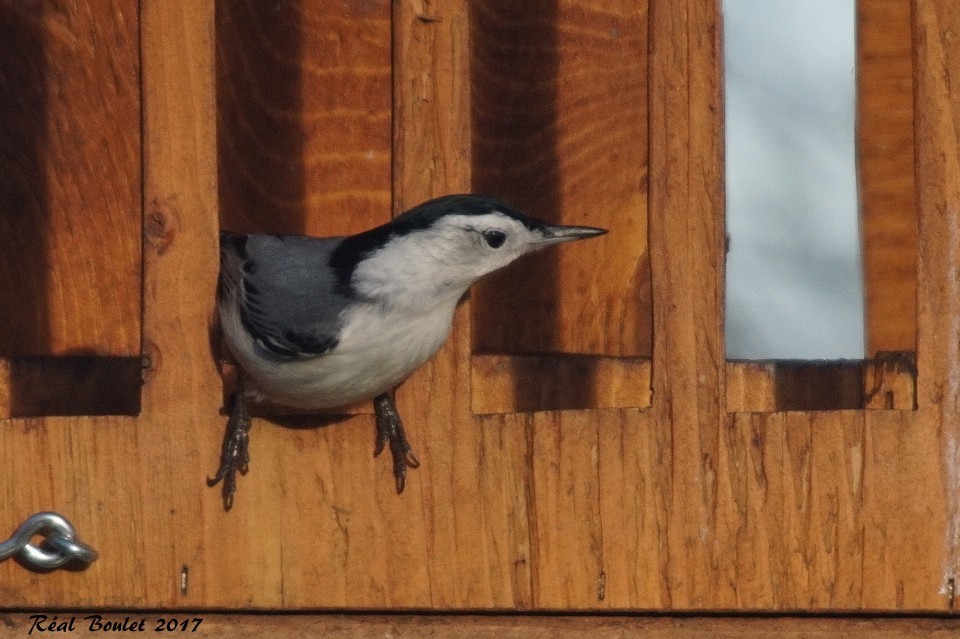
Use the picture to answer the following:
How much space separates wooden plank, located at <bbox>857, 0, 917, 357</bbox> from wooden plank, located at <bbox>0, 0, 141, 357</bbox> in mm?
1302

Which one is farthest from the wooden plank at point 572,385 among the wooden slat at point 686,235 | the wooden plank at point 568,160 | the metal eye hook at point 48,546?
the metal eye hook at point 48,546

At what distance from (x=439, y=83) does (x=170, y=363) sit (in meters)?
0.56

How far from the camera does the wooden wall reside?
2.32 m

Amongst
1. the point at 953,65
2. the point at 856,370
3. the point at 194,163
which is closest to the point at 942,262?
the point at 953,65

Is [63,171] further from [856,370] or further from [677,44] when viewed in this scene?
[856,370]

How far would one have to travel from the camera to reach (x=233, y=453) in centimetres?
237

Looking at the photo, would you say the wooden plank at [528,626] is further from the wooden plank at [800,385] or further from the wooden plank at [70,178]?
the wooden plank at [70,178]

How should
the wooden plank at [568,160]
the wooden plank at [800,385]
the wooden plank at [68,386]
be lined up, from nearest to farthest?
the wooden plank at [800,385], the wooden plank at [68,386], the wooden plank at [568,160]

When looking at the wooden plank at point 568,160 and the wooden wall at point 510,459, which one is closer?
the wooden wall at point 510,459

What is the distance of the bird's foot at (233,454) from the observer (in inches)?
93.4

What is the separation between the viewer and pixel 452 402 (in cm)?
242

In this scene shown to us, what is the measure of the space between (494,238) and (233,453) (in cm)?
48
